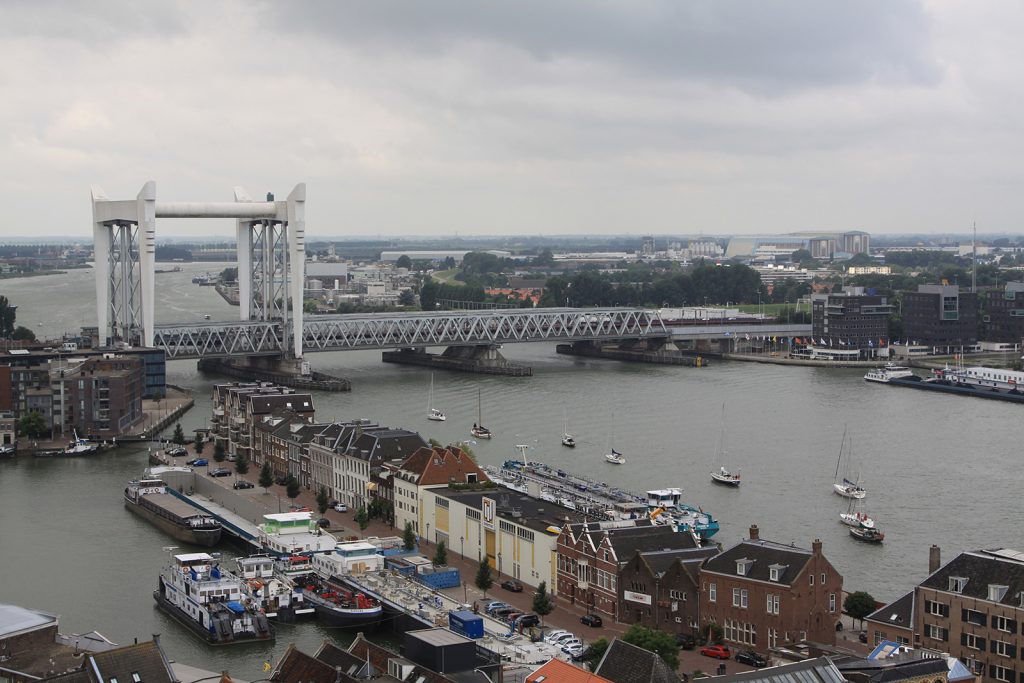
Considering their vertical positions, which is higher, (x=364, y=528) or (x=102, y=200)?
(x=102, y=200)

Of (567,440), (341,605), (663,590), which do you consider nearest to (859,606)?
(663,590)

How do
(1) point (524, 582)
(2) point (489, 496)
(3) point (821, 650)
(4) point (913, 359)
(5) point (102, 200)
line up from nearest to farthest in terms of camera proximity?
(3) point (821, 650)
(1) point (524, 582)
(2) point (489, 496)
(5) point (102, 200)
(4) point (913, 359)

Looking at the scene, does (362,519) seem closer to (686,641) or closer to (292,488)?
(292,488)

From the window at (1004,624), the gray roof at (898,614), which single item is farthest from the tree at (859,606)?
the window at (1004,624)

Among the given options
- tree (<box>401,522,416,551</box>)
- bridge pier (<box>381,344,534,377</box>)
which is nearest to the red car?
tree (<box>401,522,416,551</box>)

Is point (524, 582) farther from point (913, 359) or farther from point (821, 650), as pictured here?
point (913, 359)

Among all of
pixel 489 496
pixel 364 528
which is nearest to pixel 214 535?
pixel 364 528

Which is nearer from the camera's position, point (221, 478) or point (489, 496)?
point (489, 496)
